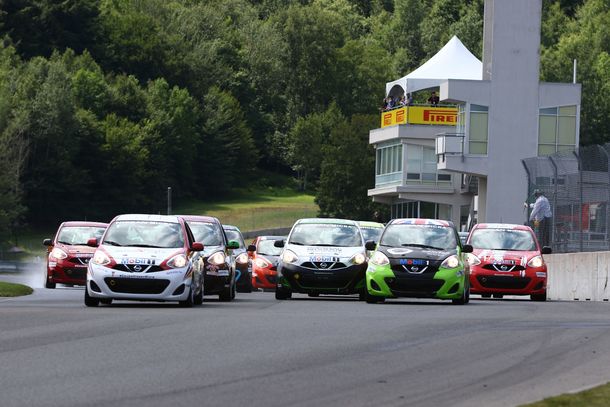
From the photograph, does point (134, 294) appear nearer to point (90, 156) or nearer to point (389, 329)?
point (389, 329)

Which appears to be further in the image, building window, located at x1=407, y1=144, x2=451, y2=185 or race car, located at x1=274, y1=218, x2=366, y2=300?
building window, located at x1=407, y1=144, x2=451, y2=185

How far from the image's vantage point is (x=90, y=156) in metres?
115

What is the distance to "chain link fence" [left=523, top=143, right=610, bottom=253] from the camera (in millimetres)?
31734

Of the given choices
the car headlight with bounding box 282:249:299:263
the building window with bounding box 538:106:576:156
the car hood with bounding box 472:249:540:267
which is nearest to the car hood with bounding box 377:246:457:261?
the car headlight with bounding box 282:249:299:263

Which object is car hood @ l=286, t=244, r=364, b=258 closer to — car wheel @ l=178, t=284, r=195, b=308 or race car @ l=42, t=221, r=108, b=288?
car wheel @ l=178, t=284, r=195, b=308

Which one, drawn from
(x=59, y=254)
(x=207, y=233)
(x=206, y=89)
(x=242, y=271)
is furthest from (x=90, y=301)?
(x=206, y=89)

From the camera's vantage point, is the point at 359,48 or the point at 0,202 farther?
the point at 359,48

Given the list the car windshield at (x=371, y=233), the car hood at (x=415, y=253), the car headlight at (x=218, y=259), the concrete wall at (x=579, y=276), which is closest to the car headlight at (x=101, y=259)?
the car headlight at (x=218, y=259)

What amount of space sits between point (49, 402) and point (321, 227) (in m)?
18.5

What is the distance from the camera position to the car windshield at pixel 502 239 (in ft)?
108

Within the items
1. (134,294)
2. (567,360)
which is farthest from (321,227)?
(567,360)

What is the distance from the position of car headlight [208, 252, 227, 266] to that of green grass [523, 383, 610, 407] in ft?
55.9

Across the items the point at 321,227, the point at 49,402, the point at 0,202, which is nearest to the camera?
the point at 49,402

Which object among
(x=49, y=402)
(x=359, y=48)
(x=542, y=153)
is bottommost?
(x=49, y=402)
